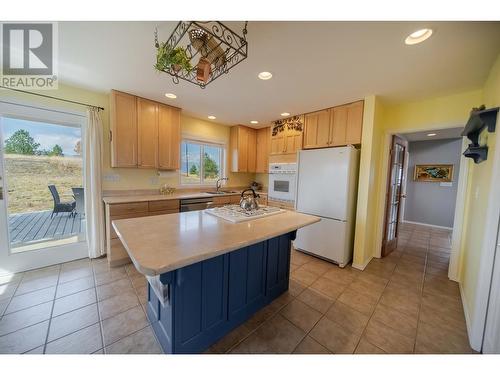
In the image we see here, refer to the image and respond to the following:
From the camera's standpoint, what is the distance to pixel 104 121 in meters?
2.77

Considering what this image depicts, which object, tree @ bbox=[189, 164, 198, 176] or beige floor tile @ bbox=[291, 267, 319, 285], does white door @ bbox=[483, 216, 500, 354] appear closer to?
beige floor tile @ bbox=[291, 267, 319, 285]

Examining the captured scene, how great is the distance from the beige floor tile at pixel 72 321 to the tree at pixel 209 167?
9.34ft

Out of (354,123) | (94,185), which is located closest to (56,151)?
(94,185)

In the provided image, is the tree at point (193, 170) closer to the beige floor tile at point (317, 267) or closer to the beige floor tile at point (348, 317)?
the beige floor tile at point (317, 267)

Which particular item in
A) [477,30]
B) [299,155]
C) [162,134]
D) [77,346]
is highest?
[477,30]

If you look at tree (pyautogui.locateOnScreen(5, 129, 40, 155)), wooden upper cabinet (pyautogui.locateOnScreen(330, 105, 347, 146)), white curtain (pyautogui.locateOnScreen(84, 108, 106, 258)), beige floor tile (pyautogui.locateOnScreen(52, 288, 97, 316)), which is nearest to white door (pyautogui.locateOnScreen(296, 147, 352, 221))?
wooden upper cabinet (pyautogui.locateOnScreen(330, 105, 347, 146))

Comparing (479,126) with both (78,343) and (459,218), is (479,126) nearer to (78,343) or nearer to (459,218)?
(459,218)

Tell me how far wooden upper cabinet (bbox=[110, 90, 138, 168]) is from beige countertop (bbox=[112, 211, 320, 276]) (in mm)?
1581

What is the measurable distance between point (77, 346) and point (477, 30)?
3683 millimetres

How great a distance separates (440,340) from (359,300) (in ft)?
1.99

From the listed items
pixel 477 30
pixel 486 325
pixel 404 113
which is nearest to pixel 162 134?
pixel 477 30

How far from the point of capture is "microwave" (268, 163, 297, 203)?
10.8ft

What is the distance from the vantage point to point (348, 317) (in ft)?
5.68
